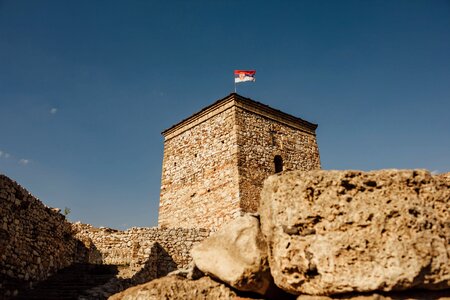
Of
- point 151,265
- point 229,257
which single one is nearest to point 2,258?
point 151,265

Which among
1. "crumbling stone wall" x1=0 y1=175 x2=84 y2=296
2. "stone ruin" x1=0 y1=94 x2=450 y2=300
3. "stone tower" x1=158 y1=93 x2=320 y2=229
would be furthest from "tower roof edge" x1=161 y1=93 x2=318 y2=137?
"stone ruin" x1=0 y1=94 x2=450 y2=300

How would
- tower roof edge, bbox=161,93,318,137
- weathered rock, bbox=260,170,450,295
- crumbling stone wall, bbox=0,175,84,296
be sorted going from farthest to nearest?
tower roof edge, bbox=161,93,318,137 < crumbling stone wall, bbox=0,175,84,296 < weathered rock, bbox=260,170,450,295

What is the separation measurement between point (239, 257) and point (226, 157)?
971 centimetres

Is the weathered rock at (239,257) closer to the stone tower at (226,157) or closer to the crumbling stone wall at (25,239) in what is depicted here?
the crumbling stone wall at (25,239)

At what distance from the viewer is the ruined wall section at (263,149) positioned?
1288cm

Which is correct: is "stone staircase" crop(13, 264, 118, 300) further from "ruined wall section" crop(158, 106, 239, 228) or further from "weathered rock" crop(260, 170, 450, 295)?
"weathered rock" crop(260, 170, 450, 295)

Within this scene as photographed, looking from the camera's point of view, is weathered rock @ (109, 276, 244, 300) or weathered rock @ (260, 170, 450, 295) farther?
weathered rock @ (109, 276, 244, 300)

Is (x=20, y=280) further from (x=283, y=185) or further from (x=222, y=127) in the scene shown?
(x=222, y=127)

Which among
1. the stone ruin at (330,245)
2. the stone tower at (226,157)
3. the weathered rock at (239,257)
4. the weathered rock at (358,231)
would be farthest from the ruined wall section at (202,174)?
the weathered rock at (358,231)

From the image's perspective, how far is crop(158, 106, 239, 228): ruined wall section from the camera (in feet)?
42.5

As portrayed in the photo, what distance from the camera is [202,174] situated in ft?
46.3

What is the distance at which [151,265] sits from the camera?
10.4 meters

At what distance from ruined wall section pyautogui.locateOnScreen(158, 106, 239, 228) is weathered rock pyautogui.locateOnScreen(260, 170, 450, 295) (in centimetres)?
891

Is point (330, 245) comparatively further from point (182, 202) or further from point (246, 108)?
point (182, 202)
